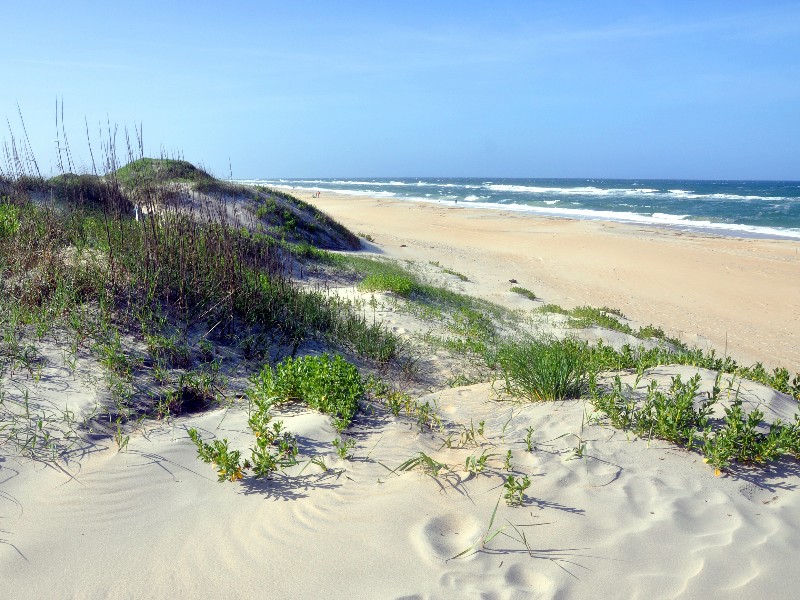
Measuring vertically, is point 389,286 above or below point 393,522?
below

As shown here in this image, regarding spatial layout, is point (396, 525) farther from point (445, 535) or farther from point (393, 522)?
point (445, 535)

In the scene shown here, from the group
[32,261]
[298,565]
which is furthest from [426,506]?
[32,261]

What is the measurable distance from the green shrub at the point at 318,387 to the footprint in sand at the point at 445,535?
1128 mm

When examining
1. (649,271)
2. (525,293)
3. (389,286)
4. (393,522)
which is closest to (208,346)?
(393,522)

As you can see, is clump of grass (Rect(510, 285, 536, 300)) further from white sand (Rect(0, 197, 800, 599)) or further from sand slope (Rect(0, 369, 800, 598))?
sand slope (Rect(0, 369, 800, 598))

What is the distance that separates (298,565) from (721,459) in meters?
2.55

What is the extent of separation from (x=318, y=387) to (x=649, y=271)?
17.3 metres

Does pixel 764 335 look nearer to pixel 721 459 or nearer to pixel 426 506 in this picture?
pixel 721 459

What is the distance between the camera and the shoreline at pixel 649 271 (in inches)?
486

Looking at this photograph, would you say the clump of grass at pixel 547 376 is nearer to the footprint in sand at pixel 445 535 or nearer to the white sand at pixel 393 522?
the white sand at pixel 393 522

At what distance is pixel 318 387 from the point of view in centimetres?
425

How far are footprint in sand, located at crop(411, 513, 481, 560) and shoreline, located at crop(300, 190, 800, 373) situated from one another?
4.75 meters

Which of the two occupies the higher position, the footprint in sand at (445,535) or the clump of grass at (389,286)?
the footprint in sand at (445,535)

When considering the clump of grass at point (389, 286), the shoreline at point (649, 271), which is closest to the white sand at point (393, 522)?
the shoreline at point (649, 271)
